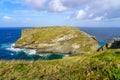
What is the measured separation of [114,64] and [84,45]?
410ft

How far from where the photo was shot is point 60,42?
13775 cm

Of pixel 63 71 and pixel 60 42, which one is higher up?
pixel 63 71

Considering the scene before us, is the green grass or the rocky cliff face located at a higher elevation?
the green grass

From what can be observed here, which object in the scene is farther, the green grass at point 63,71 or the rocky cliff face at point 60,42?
the rocky cliff face at point 60,42

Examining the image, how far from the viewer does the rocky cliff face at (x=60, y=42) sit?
443 ft

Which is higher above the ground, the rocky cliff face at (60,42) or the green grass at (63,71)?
the green grass at (63,71)

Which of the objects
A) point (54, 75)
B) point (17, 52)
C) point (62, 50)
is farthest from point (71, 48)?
point (54, 75)

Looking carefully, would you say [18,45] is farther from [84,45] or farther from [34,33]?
[84,45]

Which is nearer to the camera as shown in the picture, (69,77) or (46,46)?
(69,77)

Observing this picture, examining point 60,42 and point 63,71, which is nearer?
point 63,71


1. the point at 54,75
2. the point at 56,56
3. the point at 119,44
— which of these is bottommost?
the point at 56,56

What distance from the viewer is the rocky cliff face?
135m

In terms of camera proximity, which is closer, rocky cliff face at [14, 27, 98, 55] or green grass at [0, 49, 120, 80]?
green grass at [0, 49, 120, 80]

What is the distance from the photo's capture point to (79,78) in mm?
13523
